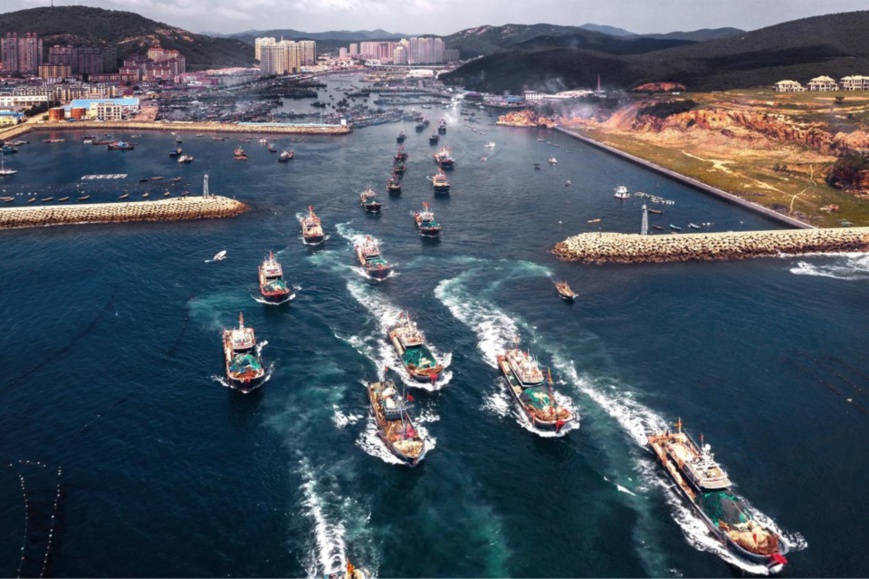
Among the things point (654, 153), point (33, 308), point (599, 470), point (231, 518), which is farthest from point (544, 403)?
point (654, 153)

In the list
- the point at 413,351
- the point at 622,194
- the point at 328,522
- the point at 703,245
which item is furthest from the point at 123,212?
the point at 703,245

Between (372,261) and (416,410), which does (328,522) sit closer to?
(416,410)

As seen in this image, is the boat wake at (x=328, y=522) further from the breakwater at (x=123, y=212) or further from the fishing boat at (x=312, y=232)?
the breakwater at (x=123, y=212)

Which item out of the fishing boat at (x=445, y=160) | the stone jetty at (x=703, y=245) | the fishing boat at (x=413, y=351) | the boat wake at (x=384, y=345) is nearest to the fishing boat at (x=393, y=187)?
the fishing boat at (x=445, y=160)

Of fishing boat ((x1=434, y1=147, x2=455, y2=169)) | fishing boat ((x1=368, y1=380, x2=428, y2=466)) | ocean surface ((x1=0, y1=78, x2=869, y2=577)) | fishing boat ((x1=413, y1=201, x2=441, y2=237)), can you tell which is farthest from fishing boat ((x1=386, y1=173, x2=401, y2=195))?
fishing boat ((x1=368, y1=380, x2=428, y2=466))

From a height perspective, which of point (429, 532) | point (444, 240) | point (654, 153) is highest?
point (654, 153)

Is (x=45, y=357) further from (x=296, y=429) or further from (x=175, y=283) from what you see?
(x=296, y=429)

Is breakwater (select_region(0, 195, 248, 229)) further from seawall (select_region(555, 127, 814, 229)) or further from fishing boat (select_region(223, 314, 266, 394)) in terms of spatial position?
seawall (select_region(555, 127, 814, 229))
